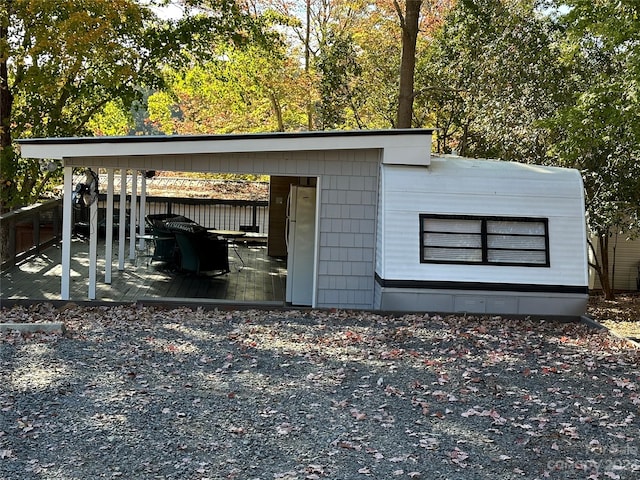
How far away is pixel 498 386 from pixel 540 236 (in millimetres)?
4120

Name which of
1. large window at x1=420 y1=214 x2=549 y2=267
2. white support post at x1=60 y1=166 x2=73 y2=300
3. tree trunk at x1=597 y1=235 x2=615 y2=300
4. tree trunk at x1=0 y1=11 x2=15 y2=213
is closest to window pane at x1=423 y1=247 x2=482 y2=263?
large window at x1=420 y1=214 x2=549 y2=267

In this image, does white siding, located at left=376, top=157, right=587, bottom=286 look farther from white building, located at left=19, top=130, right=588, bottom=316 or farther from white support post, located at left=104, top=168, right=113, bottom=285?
white support post, located at left=104, top=168, right=113, bottom=285

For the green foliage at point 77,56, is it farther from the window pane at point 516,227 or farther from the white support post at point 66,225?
the window pane at point 516,227

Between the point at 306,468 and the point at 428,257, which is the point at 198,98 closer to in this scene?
the point at 428,257

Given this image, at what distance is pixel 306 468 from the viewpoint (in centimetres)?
435

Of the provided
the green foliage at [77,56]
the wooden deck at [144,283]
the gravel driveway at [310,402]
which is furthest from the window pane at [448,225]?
the green foliage at [77,56]

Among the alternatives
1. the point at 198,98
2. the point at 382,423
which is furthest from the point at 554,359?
the point at 198,98

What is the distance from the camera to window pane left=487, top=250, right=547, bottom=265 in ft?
31.6

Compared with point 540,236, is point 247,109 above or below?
above

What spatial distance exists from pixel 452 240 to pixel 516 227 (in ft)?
2.83

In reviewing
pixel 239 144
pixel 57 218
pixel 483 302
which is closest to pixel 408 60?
pixel 239 144

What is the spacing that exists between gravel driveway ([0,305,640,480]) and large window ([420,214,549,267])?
5.03 ft

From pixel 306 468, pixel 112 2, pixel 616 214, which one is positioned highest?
pixel 112 2

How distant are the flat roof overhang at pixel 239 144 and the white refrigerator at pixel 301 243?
1.03 meters
